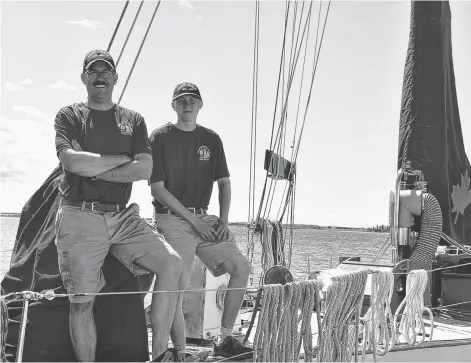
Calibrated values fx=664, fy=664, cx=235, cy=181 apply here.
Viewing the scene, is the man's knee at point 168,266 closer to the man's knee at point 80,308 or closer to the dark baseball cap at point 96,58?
the man's knee at point 80,308

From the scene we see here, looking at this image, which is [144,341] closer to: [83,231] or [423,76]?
[83,231]

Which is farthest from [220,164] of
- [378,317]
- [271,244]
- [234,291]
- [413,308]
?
[413,308]

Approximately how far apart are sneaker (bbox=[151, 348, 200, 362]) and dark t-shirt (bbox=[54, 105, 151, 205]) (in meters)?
0.95

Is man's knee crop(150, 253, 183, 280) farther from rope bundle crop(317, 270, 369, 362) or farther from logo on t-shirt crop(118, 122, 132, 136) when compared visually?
rope bundle crop(317, 270, 369, 362)

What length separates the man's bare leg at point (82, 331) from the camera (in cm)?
388

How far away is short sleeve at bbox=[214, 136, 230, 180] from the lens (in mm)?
4996

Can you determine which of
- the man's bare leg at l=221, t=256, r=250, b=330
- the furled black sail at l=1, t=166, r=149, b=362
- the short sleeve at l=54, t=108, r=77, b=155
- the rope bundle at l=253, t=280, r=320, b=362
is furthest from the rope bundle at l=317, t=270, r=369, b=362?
the short sleeve at l=54, t=108, r=77, b=155

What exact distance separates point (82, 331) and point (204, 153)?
63.2 inches

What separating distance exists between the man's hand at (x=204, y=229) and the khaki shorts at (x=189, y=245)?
0.05 meters

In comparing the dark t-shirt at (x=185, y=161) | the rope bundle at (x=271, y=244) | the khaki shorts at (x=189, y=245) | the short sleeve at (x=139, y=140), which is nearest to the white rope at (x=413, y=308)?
the rope bundle at (x=271, y=244)

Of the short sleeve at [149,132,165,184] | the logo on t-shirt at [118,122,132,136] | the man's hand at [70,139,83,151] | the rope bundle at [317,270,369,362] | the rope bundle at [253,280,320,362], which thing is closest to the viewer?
the man's hand at [70,139,83,151]

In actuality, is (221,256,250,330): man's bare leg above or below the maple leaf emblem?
below

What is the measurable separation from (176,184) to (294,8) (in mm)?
3914

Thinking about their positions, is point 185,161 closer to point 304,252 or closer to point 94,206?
point 94,206
